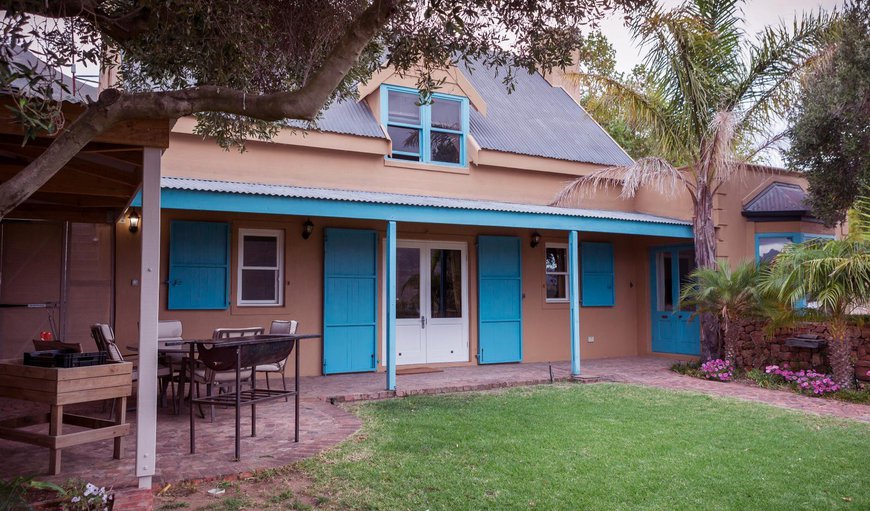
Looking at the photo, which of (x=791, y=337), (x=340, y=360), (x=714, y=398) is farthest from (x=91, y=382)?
(x=791, y=337)

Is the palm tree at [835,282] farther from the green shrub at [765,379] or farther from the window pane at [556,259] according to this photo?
the window pane at [556,259]

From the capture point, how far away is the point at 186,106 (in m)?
3.66

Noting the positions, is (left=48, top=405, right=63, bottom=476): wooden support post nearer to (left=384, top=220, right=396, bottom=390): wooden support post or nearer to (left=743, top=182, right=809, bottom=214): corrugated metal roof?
(left=384, top=220, right=396, bottom=390): wooden support post

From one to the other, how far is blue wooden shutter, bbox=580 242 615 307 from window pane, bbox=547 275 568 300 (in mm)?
349

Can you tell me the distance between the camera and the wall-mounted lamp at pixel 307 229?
31.2 feet

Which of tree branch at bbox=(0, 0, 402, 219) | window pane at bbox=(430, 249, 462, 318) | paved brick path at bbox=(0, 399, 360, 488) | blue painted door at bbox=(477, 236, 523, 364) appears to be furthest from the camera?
blue painted door at bbox=(477, 236, 523, 364)

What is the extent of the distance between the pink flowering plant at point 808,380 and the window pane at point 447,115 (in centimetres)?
646

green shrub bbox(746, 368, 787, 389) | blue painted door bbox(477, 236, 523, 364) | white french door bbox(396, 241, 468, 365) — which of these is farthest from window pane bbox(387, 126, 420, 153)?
green shrub bbox(746, 368, 787, 389)

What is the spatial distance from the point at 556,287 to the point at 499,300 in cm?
152

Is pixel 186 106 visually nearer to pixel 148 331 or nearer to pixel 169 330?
pixel 148 331

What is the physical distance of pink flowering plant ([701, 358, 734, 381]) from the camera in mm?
9633

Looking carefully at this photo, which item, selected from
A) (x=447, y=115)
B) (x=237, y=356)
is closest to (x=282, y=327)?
(x=237, y=356)

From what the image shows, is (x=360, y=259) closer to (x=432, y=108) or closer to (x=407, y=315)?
(x=407, y=315)

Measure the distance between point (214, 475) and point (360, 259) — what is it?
565cm
